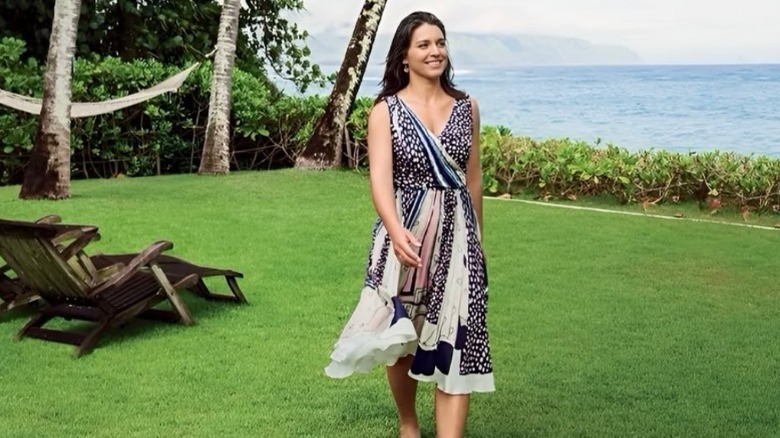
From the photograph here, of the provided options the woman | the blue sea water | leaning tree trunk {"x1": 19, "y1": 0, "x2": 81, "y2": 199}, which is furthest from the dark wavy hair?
the blue sea water

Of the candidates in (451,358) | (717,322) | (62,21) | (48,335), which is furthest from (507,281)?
(62,21)

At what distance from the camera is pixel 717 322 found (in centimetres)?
673

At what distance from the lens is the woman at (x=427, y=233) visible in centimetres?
374

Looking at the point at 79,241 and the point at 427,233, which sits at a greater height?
the point at 427,233

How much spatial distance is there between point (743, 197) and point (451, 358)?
8.39 m

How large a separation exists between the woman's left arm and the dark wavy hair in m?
0.09

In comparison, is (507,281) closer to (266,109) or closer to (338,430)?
(338,430)

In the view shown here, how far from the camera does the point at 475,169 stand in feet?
13.0

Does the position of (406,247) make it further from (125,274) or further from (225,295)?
(225,295)

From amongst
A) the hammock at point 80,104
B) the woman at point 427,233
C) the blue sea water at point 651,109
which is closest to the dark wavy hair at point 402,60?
the woman at point 427,233

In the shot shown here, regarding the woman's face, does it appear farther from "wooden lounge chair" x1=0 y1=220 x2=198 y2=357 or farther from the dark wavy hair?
"wooden lounge chair" x1=0 y1=220 x2=198 y2=357

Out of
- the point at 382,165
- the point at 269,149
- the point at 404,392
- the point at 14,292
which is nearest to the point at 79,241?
the point at 14,292

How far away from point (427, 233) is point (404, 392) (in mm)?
684

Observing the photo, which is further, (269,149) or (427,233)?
(269,149)
